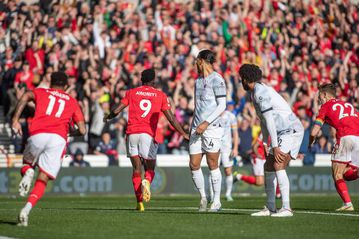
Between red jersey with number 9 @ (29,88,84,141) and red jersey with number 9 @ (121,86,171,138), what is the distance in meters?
3.77

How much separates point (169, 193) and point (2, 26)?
24.8 feet

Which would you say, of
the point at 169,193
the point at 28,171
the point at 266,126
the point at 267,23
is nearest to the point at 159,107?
the point at 266,126

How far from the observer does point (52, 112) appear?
14383mm

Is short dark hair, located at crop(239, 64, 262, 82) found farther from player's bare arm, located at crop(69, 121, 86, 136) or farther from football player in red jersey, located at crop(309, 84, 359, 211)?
football player in red jersey, located at crop(309, 84, 359, 211)

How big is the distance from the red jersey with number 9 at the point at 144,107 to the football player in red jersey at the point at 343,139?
3.02 m

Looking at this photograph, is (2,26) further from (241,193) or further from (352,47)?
(352,47)

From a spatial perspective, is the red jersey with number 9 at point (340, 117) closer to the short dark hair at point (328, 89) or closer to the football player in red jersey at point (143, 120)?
the short dark hair at point (328, 89)

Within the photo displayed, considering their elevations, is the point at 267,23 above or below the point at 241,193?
above

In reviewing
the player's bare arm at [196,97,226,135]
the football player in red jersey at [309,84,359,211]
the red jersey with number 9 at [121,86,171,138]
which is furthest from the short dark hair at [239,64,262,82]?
the football player in red jersey at [309,84,359,211]

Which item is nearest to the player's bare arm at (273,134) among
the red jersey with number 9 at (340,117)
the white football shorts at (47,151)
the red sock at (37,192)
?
the red jersey with number 9 at (340,117)

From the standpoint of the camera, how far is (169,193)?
98.1 ft

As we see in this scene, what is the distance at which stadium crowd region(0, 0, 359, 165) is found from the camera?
97.6 feet

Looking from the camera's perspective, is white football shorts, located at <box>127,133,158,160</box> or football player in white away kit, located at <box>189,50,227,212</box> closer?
football player in white away kit, located at <box>189,50,227,212</box>

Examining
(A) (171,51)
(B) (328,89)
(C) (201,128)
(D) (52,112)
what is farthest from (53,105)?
(A) (171,51)
